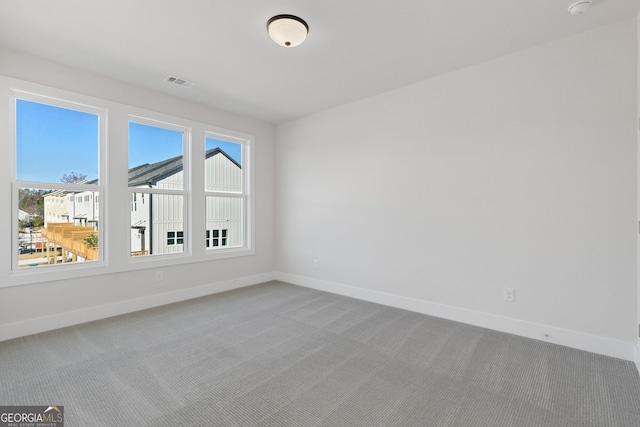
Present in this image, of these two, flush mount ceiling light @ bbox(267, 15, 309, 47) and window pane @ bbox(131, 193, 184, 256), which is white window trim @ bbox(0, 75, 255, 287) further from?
flush mount ceiling light @ bbox(267, 15, 309, 47)

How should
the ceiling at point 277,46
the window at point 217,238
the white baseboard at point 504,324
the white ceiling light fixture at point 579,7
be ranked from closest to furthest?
the white ceiling light fixture at point 579,7 → the ceiling at point 277,46 → the white baseboard at point 504,324 → the window at point 217,238

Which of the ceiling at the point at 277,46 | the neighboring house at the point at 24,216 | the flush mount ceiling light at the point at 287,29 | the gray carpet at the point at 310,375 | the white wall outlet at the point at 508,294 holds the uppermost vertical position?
the ceiling at the point at 277,46

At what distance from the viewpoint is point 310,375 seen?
2172 millimetres

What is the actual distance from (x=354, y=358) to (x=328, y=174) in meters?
2.72

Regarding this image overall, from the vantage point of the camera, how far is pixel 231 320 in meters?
3.24

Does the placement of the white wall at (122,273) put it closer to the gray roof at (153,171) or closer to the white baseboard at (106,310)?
the white baseboard at (106,310)

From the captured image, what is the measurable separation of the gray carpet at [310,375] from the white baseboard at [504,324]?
Answer: 10 centimetres

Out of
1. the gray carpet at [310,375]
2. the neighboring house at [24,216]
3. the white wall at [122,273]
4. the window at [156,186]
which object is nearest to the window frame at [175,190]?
the window at [156,186]

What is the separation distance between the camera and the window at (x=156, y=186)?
3.66 m

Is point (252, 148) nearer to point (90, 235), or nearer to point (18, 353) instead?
point (90, 235)

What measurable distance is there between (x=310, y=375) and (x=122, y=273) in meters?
2.65

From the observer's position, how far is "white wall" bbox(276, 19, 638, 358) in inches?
95.8

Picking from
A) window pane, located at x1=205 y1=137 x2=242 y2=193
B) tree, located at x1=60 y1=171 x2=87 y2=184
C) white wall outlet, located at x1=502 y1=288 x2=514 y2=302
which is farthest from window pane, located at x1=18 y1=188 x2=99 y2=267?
white wall outlet, located at x1=502 y1=288 x2=514 y2=302

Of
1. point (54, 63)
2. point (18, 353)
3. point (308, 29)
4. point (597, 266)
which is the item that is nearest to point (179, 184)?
point (54, 63)
